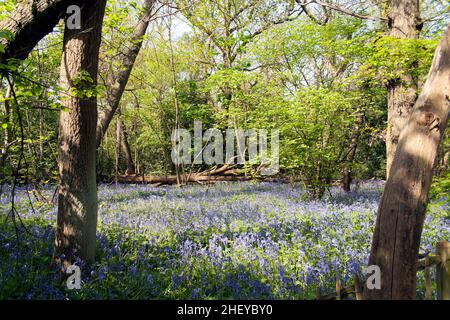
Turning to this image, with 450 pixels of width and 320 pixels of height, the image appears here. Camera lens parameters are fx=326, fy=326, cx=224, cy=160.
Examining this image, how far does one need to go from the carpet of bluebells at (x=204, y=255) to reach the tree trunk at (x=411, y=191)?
45.2 inches

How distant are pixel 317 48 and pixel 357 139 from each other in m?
4.73

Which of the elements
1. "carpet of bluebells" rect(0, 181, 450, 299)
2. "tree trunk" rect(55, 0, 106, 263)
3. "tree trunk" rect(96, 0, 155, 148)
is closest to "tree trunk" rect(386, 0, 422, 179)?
"carpet of bluebells" rect(0, 181, 450, 299)

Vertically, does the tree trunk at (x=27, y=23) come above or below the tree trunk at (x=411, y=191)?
above

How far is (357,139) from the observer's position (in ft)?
37.6

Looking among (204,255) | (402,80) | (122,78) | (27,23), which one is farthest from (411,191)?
(122,78)

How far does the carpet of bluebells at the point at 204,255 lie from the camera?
3830 mm

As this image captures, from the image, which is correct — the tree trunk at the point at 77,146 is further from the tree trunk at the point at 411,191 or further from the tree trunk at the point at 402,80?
the tree trunk at the point at 402,80

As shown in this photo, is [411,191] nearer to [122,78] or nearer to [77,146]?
[77,146]

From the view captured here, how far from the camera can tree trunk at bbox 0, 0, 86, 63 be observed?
11.1 ft

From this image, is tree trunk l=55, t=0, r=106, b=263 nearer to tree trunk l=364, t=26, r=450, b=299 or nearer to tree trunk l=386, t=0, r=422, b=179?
tree trunk l=364, t=26, r=450, b=299

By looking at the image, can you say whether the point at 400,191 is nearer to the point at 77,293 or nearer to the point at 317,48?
the point at 77,293

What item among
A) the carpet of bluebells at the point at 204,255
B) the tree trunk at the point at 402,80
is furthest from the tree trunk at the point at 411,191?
the tree trunk at the point at 402,80

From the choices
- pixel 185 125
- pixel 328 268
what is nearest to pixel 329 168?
pixel 328 268

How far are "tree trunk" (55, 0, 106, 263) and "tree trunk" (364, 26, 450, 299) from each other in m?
3.57
